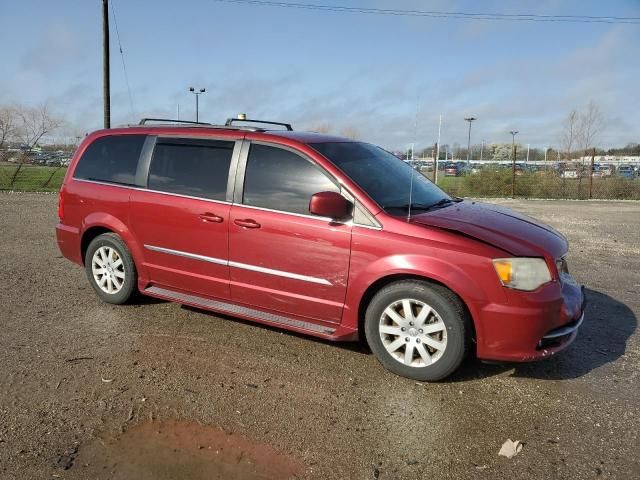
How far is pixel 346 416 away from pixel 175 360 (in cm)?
154

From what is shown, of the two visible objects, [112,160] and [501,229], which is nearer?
[501,229]

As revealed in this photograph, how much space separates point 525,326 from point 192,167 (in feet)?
10.2

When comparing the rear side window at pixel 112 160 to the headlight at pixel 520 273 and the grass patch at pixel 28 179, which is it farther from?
the grass patch at pixel 28 179

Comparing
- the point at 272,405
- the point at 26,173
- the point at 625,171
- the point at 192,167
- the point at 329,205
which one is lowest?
the point at 272,405

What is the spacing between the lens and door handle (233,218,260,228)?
169 inches

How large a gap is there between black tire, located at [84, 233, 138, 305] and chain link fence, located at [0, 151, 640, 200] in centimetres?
1736

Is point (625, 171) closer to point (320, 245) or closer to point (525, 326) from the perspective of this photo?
point (525, 326)

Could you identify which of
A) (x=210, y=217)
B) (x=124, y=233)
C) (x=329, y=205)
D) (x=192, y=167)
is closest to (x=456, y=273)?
(x=329, y=205)

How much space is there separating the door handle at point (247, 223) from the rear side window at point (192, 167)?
0.94 feet

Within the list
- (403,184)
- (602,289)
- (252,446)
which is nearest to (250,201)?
(403,184)

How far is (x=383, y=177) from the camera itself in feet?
14.7

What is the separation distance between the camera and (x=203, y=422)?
10.5ft

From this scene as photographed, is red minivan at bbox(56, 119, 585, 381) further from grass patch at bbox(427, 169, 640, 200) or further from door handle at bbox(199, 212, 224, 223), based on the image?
grass patch at bbox(427, 169, 640, 200)

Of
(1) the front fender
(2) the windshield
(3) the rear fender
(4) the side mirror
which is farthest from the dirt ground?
(2) the windshield
